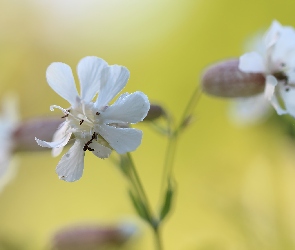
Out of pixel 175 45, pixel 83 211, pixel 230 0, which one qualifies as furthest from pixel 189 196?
pixel 230 0

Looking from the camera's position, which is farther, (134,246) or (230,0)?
(230,0)

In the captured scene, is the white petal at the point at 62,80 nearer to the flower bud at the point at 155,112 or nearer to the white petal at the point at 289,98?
the flower bud at the point at 155,112

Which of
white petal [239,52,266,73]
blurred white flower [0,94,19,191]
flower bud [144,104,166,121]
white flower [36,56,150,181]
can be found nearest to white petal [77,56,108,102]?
white flower [36,56,150,181]

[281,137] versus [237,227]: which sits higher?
[281,137]

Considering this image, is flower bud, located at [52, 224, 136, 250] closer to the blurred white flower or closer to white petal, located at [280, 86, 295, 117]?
the blurred white flower

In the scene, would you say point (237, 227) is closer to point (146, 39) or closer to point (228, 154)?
point (228, 154)

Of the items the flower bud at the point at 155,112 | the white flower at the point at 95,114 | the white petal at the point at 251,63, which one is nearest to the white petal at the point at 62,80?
the white flower at the point at 95,114
